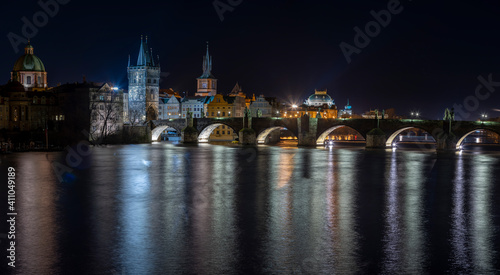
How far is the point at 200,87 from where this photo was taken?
132 meters

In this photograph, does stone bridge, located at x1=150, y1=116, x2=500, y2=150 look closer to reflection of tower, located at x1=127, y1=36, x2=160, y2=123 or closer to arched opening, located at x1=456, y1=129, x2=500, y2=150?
arched opening, located at x1=456, y1=129, x2=500, y2=150

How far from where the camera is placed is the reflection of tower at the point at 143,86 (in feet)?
356

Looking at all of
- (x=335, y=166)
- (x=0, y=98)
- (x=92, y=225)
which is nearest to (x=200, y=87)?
(x=0, y=98)

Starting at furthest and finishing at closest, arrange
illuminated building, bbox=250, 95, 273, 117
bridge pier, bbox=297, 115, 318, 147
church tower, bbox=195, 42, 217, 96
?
1. church tower, bbox=195, 42, 217, 96
2. illuminated building, bbox=250, 95, 273, 117
3. bridge pier, bbox=297, 115, 318, 147

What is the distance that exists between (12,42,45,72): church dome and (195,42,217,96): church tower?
4036cm

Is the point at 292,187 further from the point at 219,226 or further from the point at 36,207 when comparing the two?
the point at 36,207

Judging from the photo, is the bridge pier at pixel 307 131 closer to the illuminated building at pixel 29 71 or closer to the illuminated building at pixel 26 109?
the illuminated building at pixel 26 109

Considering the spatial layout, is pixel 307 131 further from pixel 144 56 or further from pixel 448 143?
pixel 144 56

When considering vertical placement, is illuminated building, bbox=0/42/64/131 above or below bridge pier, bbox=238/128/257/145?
above

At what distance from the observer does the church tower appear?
131 m

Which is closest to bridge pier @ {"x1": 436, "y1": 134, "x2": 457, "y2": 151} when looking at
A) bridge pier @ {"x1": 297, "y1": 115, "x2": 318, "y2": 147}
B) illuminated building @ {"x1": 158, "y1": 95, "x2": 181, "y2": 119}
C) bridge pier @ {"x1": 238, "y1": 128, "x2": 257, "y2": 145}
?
bridge pier @ {"x1": 297, "y1": 115, "x2": 318, "y2": 147}

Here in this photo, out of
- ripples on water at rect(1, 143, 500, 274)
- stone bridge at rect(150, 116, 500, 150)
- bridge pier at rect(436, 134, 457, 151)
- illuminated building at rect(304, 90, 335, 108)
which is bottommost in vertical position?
ripples on water at rect(1, 143, 500, 274)

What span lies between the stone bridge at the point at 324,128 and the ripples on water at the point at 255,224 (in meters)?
35.3

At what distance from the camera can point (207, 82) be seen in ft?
432
